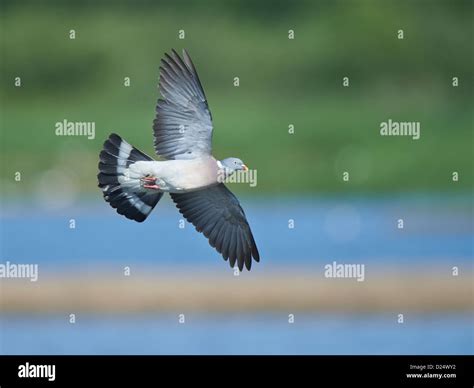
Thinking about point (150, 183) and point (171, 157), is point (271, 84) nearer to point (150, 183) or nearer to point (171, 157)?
point (171, 157)

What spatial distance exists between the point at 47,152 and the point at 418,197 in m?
5.83

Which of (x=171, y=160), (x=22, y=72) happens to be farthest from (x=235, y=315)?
(x=22, y=72)

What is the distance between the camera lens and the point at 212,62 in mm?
26719

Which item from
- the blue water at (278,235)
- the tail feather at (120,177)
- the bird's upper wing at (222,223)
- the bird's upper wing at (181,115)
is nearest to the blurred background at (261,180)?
the blue water at (278,235)

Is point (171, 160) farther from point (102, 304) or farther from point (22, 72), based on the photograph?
point (22, 72)

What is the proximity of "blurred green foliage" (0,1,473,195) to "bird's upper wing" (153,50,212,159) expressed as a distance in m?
11.8

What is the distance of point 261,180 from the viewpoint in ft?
76.5

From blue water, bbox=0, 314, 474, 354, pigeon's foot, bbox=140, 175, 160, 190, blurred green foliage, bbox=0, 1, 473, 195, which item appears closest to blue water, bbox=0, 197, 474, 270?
blurred green foliage, bbox=0, 1, 473, 195

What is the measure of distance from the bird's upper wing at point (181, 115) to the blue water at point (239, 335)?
6341 millimetres

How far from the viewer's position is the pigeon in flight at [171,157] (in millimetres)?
10547

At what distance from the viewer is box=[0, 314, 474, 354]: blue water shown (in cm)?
1695

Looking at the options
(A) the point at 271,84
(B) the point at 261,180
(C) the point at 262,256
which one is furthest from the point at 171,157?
(A) the point at 271,84

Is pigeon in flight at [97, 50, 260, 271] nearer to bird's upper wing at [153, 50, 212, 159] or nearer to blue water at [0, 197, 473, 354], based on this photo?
bird's upper wing at [153, 50, 212, 159]

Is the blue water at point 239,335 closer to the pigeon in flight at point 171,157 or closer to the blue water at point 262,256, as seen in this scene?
the blue water at point 262,256
